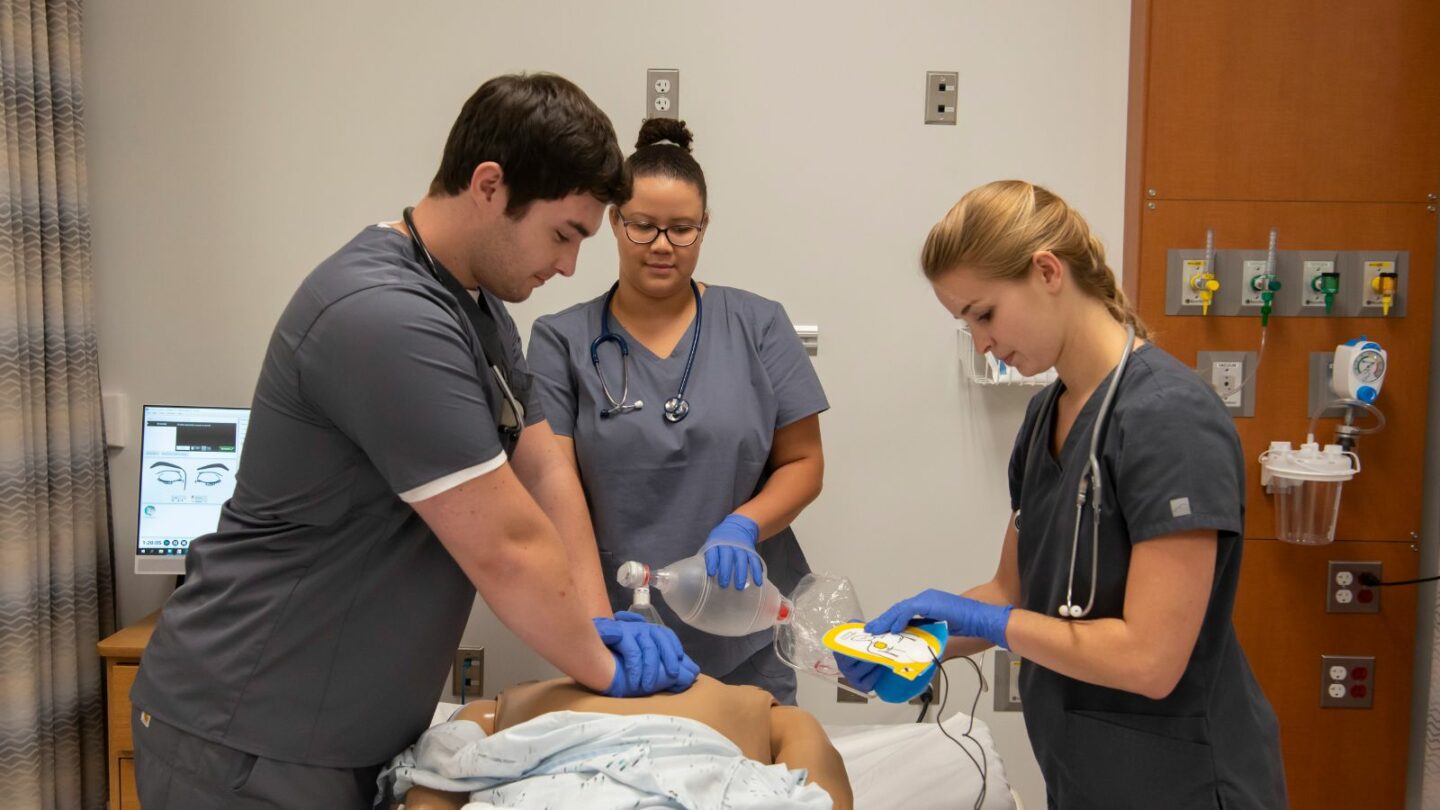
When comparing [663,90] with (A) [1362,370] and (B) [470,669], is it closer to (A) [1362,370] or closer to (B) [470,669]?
(B) [470,669]

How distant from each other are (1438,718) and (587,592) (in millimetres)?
1952

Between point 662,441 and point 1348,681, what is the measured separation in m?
1.78

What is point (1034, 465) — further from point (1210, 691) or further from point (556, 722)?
point (556, 722)

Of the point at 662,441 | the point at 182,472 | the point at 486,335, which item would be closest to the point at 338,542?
the point at 486,335

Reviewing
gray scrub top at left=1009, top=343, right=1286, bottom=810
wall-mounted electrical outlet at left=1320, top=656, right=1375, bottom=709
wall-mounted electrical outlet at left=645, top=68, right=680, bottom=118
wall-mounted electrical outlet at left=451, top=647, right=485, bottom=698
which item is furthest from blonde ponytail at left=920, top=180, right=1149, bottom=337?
wall-mounted electrical outlet at left=451, top=647, right=485, bottom=698

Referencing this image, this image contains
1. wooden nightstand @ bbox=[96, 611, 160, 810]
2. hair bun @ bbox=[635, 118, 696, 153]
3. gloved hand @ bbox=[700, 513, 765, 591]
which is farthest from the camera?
wooden nightstand @ bbox=[96, 611, 160, 810]

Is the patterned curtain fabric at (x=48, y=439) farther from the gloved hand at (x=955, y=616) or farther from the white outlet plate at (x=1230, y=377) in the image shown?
the white outlet plate at (x=1230, y=377)

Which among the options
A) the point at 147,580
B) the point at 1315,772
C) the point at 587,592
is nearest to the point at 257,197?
the point at 147,580

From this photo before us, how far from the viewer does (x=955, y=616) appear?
1.38 meters

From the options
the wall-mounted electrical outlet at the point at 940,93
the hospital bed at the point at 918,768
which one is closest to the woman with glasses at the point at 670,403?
the hospital bed at the point at 918,768

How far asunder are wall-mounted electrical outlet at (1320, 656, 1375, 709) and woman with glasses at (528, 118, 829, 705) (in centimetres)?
138

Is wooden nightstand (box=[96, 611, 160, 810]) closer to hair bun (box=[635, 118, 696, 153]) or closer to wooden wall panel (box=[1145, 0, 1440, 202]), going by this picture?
hair bun (box=[635, 118, 696, 153])

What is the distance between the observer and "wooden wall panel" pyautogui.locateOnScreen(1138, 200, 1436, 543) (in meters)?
2.49

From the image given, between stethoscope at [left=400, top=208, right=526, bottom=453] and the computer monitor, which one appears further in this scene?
the computer monitor
